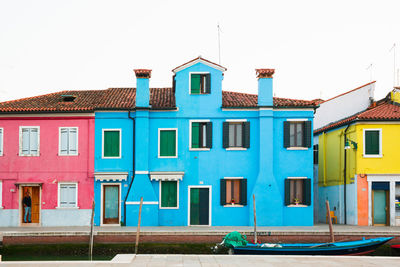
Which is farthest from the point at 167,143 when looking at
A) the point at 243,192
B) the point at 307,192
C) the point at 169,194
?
the point at 307,192

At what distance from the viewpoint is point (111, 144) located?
108 feet

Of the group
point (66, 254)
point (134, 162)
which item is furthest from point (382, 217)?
point (66, 254)

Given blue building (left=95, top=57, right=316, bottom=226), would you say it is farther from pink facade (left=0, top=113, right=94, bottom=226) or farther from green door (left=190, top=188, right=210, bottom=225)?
pink facade (left=0, top=113, right=94, bottom=226)

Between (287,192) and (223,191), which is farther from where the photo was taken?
(223,191)

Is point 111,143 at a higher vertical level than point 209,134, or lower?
lower

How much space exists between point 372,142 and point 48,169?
682 inches

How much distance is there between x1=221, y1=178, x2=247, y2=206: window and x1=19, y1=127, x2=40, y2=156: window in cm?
1008

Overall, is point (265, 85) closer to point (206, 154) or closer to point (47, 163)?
point (206, 154)

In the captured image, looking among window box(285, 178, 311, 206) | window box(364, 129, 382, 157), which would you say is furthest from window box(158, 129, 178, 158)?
window box(364, 129, 382, 157)

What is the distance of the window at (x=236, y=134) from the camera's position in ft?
108

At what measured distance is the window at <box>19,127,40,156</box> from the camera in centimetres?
3300

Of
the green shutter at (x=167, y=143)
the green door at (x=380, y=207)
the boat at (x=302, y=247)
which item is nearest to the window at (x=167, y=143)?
the green shutter at (x=167, y=143)

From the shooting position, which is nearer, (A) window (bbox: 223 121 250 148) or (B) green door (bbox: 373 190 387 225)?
(A) window (bbox: 223 121 250 148)

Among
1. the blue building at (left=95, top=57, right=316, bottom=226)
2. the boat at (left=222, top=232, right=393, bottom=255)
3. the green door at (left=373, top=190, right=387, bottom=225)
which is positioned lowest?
the boat at (left=222, top=232, right=393, bottom=255)
